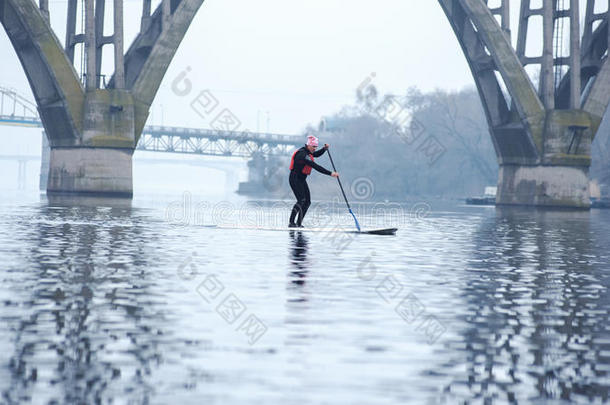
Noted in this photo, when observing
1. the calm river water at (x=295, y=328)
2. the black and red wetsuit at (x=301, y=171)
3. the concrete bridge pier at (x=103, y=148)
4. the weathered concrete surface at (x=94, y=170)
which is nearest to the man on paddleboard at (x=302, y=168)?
the black and red wetsuit at (x=301, y=171)

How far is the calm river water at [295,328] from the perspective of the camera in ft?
22.6

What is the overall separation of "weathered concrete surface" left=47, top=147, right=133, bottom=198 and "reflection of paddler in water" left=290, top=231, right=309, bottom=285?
100ft

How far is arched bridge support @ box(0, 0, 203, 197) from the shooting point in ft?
173

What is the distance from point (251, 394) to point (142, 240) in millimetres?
14675

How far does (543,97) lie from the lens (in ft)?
204

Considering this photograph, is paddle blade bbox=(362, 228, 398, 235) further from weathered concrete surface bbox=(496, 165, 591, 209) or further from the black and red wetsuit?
weathered concrete surface bbox=(496, 165, 591, 209)

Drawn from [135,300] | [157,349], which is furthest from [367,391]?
[135,300]

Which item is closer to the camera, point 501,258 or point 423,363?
point 423,363

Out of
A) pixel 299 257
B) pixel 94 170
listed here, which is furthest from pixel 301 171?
pixel 94 170

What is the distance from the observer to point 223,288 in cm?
1234

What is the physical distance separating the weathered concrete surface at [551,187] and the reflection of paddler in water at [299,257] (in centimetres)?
3854

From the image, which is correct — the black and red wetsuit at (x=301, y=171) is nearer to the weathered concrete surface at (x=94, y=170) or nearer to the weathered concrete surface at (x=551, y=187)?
the weathered concrete surface at (x=94, y=170)

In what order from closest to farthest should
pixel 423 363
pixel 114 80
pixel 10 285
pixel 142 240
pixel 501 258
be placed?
pixel 423 363, pixel 10 285, pixel 501 258, pixel 142 240, pixel 114 80

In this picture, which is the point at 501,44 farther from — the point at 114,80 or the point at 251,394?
the point at 251,394
